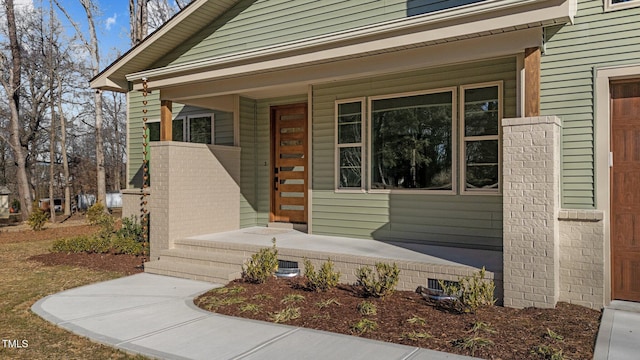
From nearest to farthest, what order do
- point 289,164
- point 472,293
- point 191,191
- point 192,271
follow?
1. point 472,293
2. point 192,271
3. point 191,191
4. point 289,164

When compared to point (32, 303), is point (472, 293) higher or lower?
higher

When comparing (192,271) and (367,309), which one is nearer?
(367,309)

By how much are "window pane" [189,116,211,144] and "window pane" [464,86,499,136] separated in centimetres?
566

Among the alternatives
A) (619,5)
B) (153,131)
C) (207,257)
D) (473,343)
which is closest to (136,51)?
(153,131)

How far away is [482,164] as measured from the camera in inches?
272

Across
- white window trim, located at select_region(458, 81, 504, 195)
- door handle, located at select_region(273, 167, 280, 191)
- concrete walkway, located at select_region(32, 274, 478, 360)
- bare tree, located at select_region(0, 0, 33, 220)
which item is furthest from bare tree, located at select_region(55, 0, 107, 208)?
white window trim, located at select_region(458, 81, 504, 195)

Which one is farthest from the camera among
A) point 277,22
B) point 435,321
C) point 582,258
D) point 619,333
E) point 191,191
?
point 277,22

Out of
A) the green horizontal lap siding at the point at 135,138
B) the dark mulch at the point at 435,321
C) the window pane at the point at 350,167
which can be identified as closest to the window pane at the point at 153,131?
the green horizontal lap siding at the point at 135,138

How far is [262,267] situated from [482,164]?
11.7 ft

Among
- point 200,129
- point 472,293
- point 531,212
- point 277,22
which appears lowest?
point 472,293

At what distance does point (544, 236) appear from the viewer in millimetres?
4996

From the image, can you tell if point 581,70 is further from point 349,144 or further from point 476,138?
point 349,144

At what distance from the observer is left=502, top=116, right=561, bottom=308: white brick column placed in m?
4.98

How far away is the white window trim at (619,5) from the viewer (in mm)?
5586
